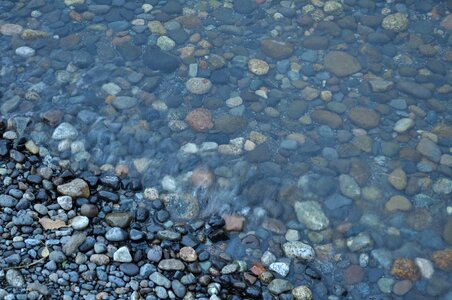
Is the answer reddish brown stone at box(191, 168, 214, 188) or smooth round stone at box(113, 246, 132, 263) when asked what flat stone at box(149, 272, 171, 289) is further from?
reddish brown stone at box(191, 168, 214, 188)

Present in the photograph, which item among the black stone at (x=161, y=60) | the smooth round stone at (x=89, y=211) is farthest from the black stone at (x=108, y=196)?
the black stone at (x=161, y=60)

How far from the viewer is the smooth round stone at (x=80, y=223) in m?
3.57

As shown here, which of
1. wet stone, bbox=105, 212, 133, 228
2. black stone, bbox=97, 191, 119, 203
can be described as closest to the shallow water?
black stone, bbox=97, 191, 119, 203

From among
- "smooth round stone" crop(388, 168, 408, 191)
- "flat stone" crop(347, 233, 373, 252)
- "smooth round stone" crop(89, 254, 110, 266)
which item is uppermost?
"smooth round stone" crop(388, 168, 408, 191)

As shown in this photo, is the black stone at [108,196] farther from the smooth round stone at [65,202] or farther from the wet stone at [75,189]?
the smooth round stone at [65,202]

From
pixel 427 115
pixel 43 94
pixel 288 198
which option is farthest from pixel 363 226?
pixel 43 94

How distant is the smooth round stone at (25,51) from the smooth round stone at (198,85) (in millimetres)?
1256

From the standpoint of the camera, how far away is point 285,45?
4766mm

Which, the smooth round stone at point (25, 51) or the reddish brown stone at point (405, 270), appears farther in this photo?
the smooth round stone at point (25, 51)

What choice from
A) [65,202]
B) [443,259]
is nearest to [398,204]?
[443,259]

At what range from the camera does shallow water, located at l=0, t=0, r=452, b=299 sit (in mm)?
3748

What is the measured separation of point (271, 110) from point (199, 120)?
0.52 meters

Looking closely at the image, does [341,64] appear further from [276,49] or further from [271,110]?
[271,110]

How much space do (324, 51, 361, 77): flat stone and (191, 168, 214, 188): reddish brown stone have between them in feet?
4.35
